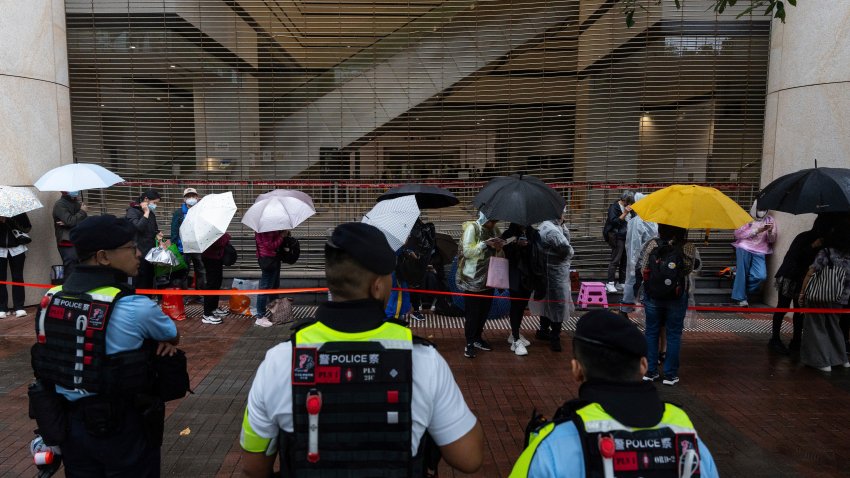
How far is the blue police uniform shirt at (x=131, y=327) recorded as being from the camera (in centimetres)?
268

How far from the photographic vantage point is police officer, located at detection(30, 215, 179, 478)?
2.63 metres

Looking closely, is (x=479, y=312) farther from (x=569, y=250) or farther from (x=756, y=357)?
(x=756, y=357)

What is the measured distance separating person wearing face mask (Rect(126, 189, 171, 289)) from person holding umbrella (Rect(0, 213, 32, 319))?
1.48m

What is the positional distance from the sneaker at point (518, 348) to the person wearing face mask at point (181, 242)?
432 cm

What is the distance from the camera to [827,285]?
6121 millimetres

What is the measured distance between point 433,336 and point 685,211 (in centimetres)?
362

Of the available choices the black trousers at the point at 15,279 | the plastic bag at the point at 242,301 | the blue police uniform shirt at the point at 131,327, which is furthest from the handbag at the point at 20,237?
the blue police uniform shirt at the point at 131,327

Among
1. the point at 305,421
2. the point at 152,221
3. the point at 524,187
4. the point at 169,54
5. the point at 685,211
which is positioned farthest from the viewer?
the point at 169,54

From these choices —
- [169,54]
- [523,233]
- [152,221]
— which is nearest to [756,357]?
[523,233]

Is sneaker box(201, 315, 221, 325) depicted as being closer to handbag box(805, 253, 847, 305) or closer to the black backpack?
the black backpack

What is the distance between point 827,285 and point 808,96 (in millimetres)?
3955

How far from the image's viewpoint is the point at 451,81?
36.8 feet

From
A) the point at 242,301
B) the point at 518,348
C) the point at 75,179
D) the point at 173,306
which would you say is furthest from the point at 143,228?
the point at 518,348

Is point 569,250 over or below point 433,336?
over
